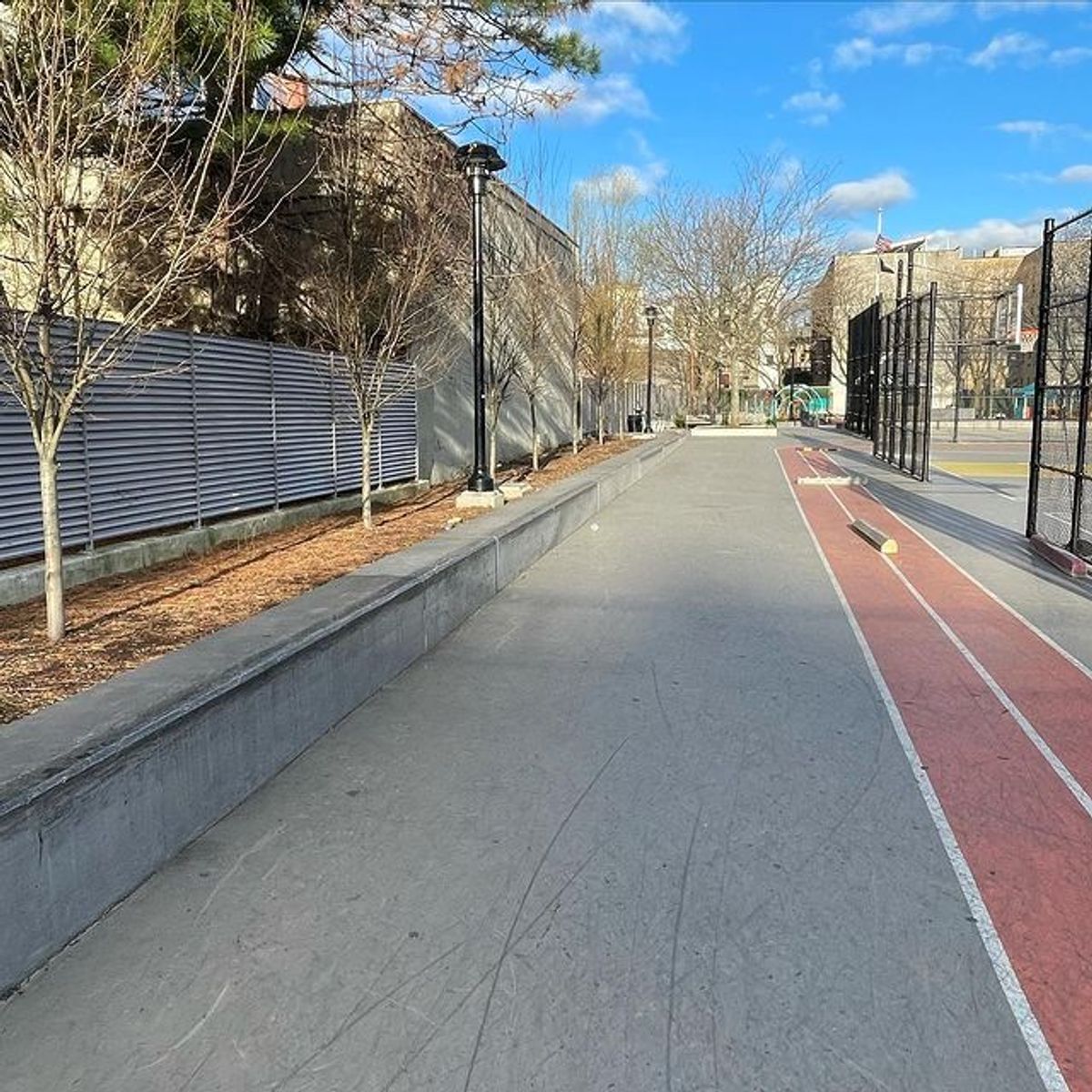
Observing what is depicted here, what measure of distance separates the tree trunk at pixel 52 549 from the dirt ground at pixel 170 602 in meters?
0.12

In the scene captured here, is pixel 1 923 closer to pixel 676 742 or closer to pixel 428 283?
pixel 676 742

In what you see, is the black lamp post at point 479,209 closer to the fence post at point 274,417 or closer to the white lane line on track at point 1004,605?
the fence post at point 274,417

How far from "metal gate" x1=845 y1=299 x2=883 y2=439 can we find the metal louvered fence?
2053 centimetres

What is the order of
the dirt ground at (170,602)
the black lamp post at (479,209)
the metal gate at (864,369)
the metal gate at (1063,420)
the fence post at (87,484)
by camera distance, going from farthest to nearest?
1. the metal gate at (864,369)
2. the black lamp post at (479,209)
3. the metal gate at (1063,420)
4. the fence post at (87,484)
5. the dirt ground at (170,602)

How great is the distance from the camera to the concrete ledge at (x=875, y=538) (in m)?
10.5

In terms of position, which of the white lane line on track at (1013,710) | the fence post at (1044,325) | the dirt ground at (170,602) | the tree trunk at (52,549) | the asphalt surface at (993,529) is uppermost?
the fence post at (1044,325)

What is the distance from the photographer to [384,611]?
5.55m

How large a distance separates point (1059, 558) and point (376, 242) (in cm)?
870

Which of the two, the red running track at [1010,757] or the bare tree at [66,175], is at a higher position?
the bare tree at [66,175]

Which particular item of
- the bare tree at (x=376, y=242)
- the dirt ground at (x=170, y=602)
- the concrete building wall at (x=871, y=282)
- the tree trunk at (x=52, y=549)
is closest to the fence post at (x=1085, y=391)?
the dirt ground at (x=170, y=602)

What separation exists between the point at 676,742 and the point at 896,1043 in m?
2.24

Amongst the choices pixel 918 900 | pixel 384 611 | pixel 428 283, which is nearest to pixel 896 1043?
pixel 918 900

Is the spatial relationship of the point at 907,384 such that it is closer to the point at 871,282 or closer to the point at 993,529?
the point at 993,529

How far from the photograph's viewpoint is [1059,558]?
9.40m
